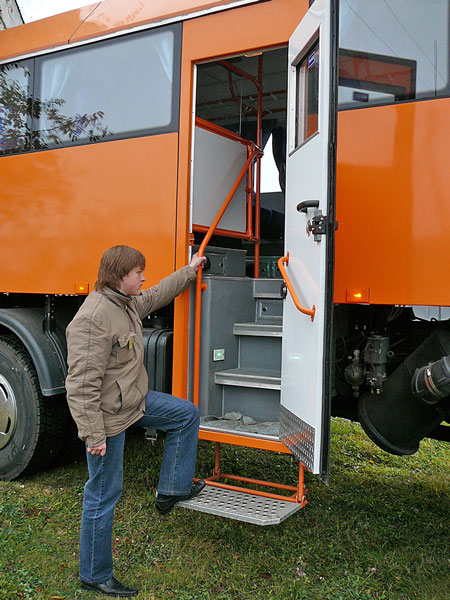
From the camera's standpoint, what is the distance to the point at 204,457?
4.72 meters

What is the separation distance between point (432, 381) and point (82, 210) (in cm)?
236

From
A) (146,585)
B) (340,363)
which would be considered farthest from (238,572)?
(340,363)

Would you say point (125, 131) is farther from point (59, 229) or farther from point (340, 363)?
point (340, 363)

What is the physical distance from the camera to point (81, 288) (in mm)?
3805

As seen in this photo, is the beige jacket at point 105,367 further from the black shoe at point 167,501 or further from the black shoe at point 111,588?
the black shoe at point 111,588

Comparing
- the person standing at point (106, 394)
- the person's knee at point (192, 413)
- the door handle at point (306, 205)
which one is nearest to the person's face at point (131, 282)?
the person standing at point (106, 394)

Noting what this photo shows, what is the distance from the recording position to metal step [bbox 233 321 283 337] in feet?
11.8

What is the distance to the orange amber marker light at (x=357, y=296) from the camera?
117 inches

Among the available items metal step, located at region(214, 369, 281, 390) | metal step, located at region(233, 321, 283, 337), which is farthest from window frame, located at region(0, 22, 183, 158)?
metal step, located at region(214, 369, 281, 390)

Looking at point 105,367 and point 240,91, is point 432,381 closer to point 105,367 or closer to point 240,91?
point 105,367

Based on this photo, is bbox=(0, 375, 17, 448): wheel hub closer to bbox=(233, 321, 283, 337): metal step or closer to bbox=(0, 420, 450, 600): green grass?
bbox=(0, 420, 450, 600): green grass

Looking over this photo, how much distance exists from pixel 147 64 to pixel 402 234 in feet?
6.17

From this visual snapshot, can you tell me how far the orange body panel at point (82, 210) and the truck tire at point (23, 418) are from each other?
51cm

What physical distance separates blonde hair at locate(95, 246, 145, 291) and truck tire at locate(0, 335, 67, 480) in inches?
58.9
